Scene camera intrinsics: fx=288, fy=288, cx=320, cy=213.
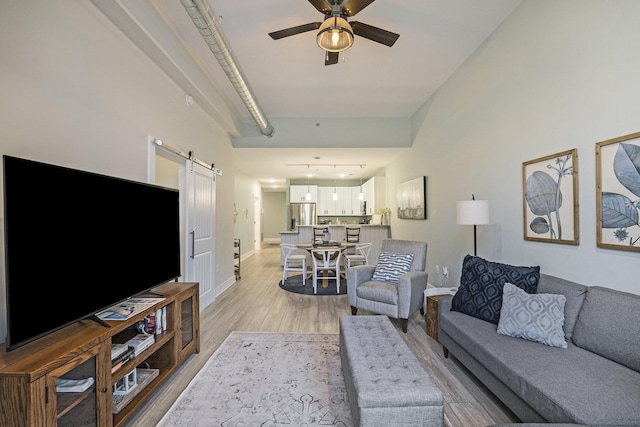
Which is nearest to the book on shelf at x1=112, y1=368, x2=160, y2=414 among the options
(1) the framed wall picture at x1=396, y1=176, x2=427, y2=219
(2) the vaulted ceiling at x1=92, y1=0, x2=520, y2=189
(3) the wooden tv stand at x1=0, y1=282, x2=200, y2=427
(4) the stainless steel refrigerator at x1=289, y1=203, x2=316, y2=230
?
(3) the wooden tv stand at x1=0, y1=282, x2=200, y2=427

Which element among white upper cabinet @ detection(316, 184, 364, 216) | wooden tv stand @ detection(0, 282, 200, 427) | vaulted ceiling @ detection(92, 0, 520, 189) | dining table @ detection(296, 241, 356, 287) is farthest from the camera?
white upper cabinet @ detection(316, 184, 364, 216)

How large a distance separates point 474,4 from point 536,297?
2.56m

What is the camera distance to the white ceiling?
105 inches

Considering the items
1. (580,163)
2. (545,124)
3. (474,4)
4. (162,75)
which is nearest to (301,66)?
(162,75)

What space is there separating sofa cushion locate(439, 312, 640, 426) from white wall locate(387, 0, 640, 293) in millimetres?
647

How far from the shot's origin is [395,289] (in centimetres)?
339

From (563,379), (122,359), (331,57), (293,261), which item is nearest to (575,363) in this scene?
(563,379)

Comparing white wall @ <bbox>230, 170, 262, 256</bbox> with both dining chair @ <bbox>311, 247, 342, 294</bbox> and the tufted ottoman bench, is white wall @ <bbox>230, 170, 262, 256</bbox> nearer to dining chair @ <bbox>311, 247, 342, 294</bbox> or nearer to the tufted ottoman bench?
dining chair @ <bbox>311, 247, 342, 294</bbox>

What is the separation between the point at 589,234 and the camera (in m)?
2.04

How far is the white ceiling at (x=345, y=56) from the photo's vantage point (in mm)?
2672

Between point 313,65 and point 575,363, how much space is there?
12.2 ft

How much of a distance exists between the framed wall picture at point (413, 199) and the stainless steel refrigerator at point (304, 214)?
4.11 meters

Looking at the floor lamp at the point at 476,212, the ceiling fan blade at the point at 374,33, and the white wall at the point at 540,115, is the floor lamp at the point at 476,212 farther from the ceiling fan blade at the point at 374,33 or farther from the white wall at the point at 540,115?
the ceiling fan blade at the point at 374,33

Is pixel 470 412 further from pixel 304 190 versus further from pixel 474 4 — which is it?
pixel 304 190
